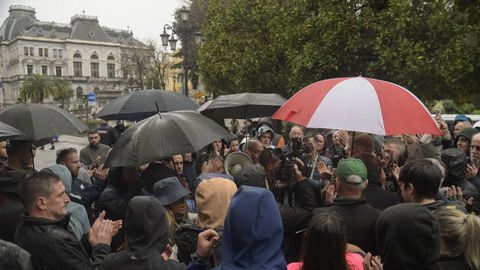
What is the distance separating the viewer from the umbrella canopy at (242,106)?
6.53 metres

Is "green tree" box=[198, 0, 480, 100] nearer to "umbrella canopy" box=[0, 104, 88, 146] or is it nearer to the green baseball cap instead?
the green baseball cap

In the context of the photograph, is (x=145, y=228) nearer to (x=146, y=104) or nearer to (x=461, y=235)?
(x=461, y=235)

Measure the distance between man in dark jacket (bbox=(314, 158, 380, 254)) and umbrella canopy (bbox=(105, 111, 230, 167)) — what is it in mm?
1423

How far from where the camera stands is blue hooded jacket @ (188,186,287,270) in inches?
85.7

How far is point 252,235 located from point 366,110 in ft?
6.39

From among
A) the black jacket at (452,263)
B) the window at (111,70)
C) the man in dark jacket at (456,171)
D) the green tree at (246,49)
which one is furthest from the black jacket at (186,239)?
the window at (111,70)

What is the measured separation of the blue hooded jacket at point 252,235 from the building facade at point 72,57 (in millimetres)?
88635

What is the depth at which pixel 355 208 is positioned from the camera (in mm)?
3088

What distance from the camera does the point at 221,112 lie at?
6.76 metres

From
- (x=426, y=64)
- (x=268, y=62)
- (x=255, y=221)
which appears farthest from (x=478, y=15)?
(x=268, y=62)

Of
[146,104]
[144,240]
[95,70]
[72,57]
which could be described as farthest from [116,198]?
[95,70]

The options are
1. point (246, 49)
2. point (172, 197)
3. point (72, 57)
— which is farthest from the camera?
point (72, 57)

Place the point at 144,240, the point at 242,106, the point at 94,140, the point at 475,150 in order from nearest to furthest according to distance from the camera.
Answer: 1. the point at 144,240
2. the point at 475,150
3. the point at 242,106
4. the point at 94,140

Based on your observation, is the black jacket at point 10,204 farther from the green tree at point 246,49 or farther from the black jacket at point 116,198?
the green tree at point 246,49
